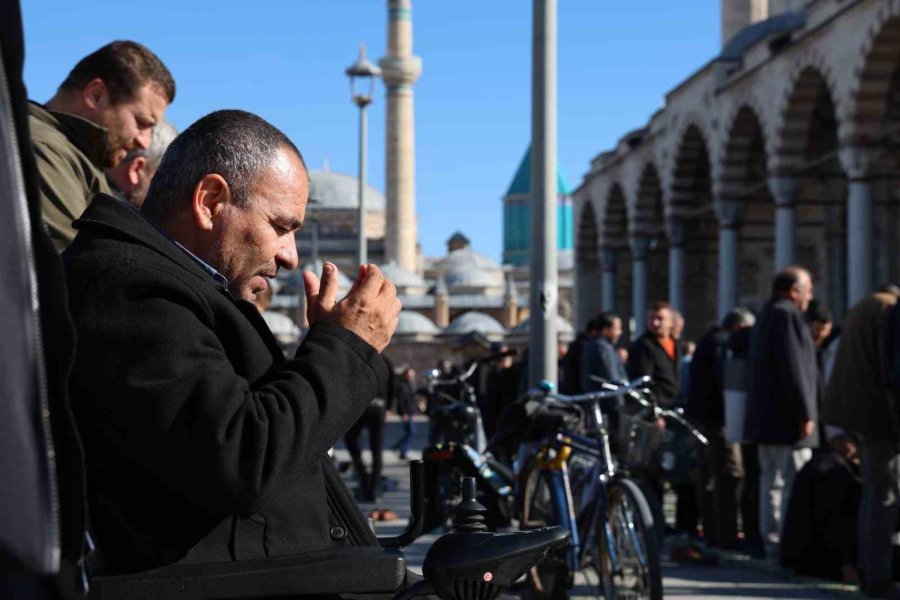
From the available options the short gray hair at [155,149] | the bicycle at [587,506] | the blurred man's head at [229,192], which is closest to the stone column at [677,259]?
the bicycle at [587,506]

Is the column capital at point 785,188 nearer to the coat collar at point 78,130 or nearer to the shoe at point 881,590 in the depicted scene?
the shoe at point 881,590

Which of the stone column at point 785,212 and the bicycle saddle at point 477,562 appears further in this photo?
the stone column at point 785,212

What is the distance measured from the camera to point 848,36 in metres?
20.6

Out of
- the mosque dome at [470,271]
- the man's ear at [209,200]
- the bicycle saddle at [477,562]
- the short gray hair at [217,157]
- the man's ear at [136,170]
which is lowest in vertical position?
the bicycle saddle at [477,562]

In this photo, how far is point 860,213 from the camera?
2112cm

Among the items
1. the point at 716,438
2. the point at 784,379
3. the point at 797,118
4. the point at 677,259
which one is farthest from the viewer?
the point at 677,259

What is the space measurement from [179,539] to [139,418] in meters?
0.21

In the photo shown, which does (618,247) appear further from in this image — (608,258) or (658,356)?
(658,356)

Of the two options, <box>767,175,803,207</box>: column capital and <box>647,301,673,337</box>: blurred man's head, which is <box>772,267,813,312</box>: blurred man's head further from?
<box>767,175,803,207</box>: column capital

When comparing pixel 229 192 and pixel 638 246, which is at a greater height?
pixel 638 246

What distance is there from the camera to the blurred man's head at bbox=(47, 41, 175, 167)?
3912 millimetres

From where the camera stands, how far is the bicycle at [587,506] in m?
5.78

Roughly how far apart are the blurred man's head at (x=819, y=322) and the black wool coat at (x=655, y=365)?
3.34 feet

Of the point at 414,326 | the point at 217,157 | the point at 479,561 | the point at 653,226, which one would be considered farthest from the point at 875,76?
the point at 414,326
